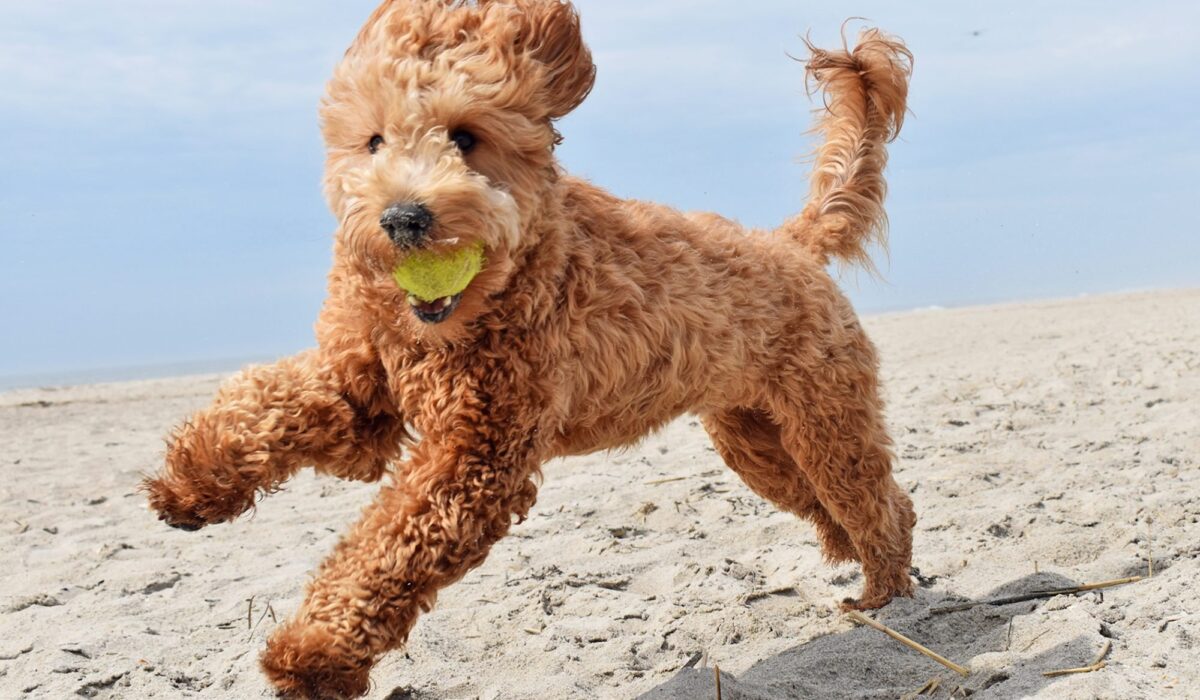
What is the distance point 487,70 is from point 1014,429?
238 inches

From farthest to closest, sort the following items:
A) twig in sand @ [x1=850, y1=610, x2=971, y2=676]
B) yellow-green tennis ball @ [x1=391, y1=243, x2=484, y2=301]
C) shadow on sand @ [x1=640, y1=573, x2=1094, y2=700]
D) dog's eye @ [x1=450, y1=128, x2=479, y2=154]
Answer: twig in sand @ [x1=850, y1=610, x2=971, y2=676] → shadow on sand @ [x1=640, y1=573, x2=1094, y2=700] → dog's eye @ [x1=450, y1=128, x2=479, y2=154] → yellow-green tennis ball @ [x1=391, y1=243, x2=484, y2=301]

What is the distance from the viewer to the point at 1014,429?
8.34 meters

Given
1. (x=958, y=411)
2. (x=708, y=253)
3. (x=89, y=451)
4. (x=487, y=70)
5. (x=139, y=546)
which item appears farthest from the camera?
(x=89, y=451)

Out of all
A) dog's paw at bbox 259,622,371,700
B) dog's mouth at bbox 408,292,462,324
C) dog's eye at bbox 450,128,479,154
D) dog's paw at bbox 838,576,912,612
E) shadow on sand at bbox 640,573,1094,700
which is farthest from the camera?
dog's paw at bbox 838,576,912,612

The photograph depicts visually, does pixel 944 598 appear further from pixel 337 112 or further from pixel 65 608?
pixel 65 608

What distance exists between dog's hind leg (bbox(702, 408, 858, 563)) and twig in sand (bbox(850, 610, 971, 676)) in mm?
591

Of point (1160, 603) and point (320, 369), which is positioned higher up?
point (320, 369)

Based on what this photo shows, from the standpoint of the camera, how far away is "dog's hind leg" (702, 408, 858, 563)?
5.55 meters

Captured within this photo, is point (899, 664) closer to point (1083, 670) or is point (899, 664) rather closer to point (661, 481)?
point (1083, 670)

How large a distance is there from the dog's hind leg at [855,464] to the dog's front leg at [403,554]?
183 centimetres

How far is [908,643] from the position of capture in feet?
15.0

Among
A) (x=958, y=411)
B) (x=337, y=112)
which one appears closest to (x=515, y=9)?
(x=337, y=112)

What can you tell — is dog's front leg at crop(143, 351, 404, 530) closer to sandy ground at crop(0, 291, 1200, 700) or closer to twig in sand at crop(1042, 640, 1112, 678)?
sandy ground at crop(0, 291, 1200, 700)

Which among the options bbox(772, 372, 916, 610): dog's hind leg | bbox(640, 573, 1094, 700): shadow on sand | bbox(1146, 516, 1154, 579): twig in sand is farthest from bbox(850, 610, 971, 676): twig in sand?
bbox(1146, 516, 1154, 579): twig in sand
